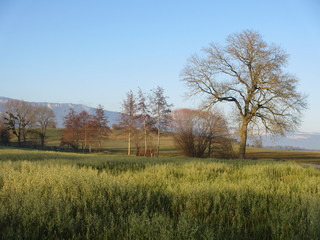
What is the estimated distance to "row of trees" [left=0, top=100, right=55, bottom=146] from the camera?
7212 centimetres

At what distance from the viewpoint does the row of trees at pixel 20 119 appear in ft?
237

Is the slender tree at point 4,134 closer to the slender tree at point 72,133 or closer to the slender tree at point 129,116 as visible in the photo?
the slender tree at point 72,133

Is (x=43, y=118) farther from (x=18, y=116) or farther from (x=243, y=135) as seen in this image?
(x=243, y=135)

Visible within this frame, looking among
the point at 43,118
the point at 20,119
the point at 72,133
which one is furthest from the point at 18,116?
the point at 72,133

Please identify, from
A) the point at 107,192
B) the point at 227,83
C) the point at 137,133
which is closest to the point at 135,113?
the point at 137,133

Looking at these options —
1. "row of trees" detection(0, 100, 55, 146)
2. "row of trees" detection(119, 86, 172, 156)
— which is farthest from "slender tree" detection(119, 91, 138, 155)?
"row of trees" detection(0, 100, 55, 146)

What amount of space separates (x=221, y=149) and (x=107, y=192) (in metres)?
28.3

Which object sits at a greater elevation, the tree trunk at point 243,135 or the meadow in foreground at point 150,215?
the tree trunk at point 243,135

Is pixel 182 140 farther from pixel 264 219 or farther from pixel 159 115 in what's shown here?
pixel 264 219

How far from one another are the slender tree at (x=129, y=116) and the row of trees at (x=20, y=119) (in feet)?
118

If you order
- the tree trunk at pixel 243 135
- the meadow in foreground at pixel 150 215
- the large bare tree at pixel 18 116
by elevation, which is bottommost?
the meadow in foreground at pixel 150 215

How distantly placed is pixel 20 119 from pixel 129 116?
40.9 metres

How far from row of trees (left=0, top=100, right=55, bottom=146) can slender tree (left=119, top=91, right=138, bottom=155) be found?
3582cm

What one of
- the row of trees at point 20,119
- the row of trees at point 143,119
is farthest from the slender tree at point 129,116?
the row of trees at point 20,119
